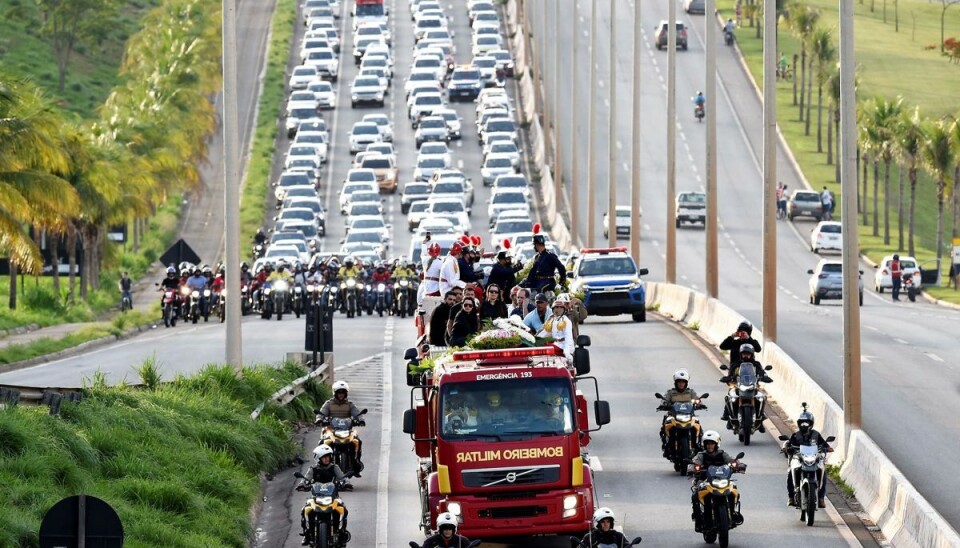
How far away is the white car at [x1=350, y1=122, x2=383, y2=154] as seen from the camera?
9362 cm

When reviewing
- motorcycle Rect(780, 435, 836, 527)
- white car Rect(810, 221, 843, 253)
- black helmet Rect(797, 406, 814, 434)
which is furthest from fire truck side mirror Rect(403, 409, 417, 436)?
white car Rect(810, 221, 843, 253)

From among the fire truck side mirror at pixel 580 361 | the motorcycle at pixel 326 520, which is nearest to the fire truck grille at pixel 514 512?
the motorcycle at pixel 326 520

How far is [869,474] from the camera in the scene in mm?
22828

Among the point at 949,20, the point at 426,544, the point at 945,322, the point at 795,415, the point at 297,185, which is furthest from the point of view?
the point at 949,20

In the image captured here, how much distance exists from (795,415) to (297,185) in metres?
58.0

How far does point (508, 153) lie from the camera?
88.9 m

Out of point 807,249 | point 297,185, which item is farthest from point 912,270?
point 297,185

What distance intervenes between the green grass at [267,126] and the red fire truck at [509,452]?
2383 inches

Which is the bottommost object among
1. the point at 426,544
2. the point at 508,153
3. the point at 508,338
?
the point at 426,544

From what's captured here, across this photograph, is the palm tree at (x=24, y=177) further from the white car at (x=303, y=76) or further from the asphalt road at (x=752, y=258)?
the white car at (x=303, y=76)

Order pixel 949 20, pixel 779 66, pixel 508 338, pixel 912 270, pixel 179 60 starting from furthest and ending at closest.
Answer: pixel 949 20, pixel 779 66, pixel 179 60, pixel 912 270, pixel 508 338

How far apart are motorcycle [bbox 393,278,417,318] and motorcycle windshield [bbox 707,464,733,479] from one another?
1217 inches

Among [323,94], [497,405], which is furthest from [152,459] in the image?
[323,94]

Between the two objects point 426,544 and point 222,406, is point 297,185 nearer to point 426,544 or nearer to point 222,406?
point 222,406
